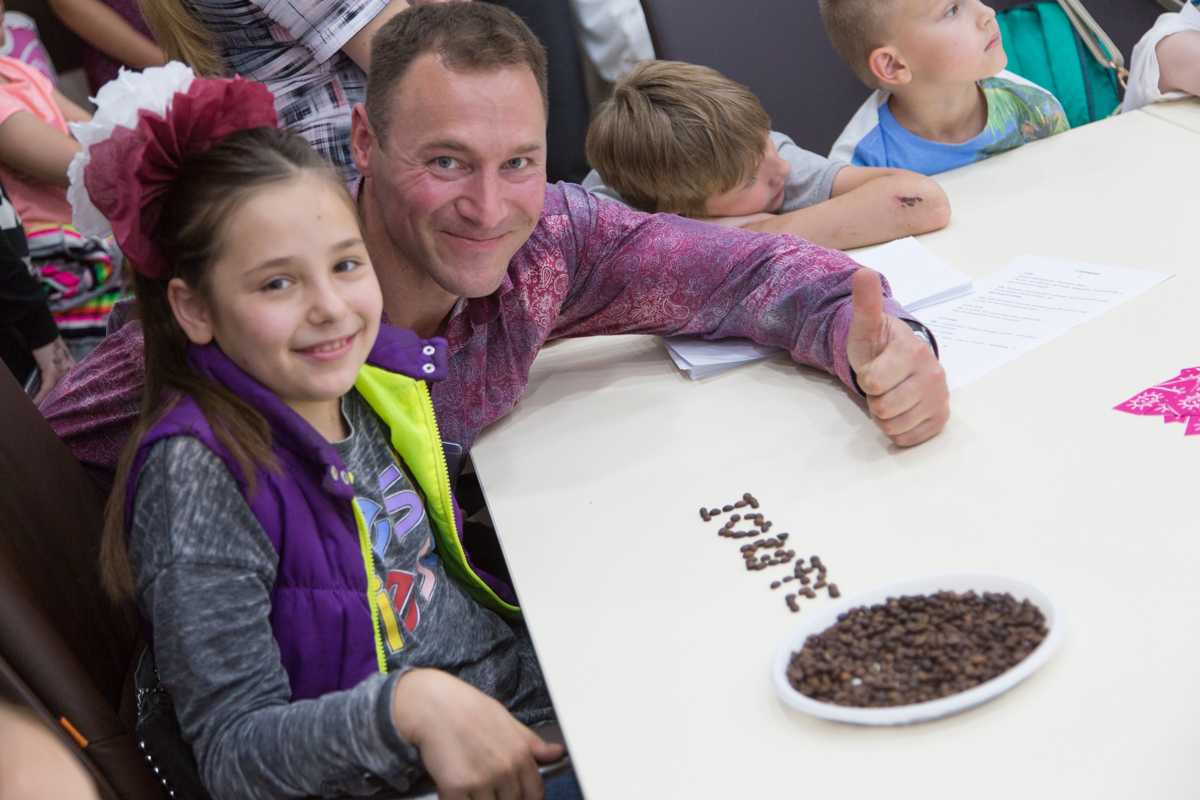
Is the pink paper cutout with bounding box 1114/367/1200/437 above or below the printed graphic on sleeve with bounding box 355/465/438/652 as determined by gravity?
above

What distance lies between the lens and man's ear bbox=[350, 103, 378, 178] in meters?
1.29

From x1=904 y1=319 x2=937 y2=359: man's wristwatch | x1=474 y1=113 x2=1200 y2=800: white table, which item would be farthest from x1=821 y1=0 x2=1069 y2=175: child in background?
x1=904 y1=319 x2=937 y2=359: man's wristwatch

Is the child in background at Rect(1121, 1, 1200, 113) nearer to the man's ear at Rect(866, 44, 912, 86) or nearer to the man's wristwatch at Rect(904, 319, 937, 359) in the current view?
the man's ear at Rect(866, 44, 912, 86)

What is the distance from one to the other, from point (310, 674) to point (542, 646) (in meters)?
0.24

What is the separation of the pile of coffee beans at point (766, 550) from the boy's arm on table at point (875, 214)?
85 centimetres

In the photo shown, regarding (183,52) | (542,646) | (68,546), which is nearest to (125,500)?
(68,546)

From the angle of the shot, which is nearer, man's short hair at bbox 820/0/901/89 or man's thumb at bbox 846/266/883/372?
man's thumb at bbox 846/266/883/372

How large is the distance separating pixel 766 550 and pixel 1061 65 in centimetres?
209

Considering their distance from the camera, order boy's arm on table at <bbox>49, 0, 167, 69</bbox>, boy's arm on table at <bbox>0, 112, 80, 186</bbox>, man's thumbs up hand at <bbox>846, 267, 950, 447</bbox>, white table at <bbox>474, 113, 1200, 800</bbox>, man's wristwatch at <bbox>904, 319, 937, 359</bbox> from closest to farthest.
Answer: white table at <bbox>474, 113, 1200, 800</bbox> < man's thumbs up hand at <bbox>846, 267, 950, 447</bbox> < man's wristwatch at <bbox>904, 319, 937, 359</bbox> < boy's arm on table at <bbox>0, 112, 80, 186</bbox> < boy's arm on table at <bbox>49, 0, 167, 69</bbox>

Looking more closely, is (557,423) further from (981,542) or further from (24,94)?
(24,94)

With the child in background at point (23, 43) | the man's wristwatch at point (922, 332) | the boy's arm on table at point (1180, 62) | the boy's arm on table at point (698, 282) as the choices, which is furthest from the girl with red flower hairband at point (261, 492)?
the boy's arm on table at point (1180, 62)

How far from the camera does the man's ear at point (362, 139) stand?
1294 mm

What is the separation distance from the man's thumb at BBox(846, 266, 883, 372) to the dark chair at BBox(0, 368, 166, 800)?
90 centimetres

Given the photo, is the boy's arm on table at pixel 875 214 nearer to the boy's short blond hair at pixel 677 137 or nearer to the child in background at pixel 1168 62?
the boy's short blond hair at pixel 677 137
